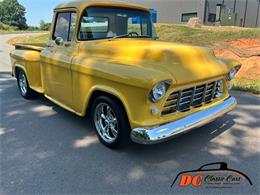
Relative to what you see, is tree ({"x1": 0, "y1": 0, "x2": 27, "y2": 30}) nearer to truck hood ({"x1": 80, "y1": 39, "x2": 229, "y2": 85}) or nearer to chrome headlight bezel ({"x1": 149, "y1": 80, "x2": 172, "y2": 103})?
truck hood ({"x1": 80, "y1": 39, "x2": 229, "y2": 85})

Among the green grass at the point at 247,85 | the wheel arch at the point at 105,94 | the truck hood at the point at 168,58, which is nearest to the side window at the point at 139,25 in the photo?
the truck hood at the point at 168,58

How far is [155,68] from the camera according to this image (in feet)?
11.0

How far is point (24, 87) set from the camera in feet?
20.6

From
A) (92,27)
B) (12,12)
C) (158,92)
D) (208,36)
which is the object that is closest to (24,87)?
(92,27)

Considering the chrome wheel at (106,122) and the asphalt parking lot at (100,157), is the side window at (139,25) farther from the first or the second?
the asphalt parking lot at (100,157)

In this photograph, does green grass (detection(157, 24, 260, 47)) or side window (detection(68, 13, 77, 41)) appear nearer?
side window (detection(68, 13, 77, 41))

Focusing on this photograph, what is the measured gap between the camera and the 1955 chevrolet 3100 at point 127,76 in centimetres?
321

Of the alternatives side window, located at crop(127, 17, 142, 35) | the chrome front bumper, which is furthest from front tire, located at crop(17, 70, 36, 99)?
the chrome front bumper

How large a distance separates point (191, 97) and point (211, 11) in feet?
88.6

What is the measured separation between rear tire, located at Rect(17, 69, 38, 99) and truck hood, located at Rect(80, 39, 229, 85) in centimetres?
245

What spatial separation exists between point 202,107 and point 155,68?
943 mm

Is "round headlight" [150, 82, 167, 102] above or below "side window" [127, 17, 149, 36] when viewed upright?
below

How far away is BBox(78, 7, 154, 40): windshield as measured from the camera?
4.29 metres

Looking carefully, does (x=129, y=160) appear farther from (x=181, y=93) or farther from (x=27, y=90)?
(x=27, y=90)
